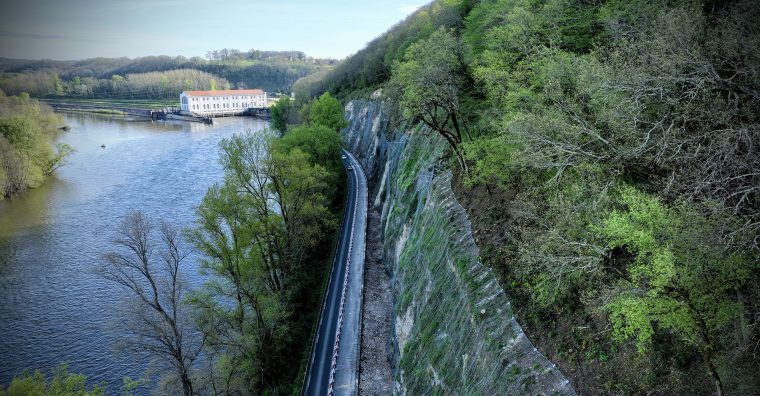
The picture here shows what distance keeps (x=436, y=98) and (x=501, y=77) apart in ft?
11.5

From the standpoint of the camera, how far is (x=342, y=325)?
86.7 feet

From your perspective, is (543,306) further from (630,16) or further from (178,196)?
(178,196)

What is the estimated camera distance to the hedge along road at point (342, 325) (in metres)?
22.3

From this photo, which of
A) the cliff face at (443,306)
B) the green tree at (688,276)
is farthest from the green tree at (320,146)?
the green tree at (688,276)

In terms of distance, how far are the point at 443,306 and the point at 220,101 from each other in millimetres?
164750

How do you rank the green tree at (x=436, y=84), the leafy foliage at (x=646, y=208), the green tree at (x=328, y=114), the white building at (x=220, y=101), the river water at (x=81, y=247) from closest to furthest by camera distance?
the leafy foliage at (x=646, y=208)
the green tree at (x=436, y=84)
the river water at (x=81, y=247)
the green tree at (x=328, y=114)
the white building at (x=220, y=101)

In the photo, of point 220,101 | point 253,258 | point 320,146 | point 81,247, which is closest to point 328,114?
point 320,146

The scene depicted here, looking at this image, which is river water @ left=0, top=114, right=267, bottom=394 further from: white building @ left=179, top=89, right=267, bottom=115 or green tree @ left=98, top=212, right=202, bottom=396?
white building @ left=179, top=89, right=267, bottom=115

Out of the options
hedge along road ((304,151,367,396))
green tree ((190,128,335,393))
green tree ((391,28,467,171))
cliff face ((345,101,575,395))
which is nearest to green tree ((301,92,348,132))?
hedge along road ((304,151,367,396))

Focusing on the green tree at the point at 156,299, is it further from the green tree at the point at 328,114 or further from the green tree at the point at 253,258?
the green tree at the point at 328,114

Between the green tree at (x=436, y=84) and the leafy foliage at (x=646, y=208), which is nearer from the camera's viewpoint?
the leafy foliage at (x=646, y=208)

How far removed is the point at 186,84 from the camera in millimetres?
198750

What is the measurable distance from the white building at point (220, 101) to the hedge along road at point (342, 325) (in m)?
137

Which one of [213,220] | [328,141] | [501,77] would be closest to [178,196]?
[328,141]
